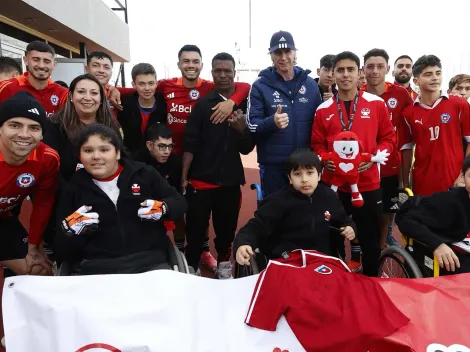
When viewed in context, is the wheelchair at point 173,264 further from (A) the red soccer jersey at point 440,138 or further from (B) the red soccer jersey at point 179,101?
(A) the red soccer jersey at point 440,138

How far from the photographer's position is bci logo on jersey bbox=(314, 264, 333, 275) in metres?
1.72

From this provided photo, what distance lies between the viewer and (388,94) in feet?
10.5

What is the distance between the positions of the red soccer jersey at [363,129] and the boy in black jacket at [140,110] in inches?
50.2

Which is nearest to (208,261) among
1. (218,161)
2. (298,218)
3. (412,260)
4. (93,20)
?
(218,161)

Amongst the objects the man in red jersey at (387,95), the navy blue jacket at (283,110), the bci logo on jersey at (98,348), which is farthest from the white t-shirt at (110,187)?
the man in red jersey at (387,95)

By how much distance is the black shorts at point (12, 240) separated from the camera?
2287 mm

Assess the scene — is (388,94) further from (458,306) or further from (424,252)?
(458,306)

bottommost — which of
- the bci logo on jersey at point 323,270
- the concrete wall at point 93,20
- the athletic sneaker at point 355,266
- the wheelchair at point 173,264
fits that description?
the athletic sneaker at point 355,266

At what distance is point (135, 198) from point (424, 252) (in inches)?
65.4

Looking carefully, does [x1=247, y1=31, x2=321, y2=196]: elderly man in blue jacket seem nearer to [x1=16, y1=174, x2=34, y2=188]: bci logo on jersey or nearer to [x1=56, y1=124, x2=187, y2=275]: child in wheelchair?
[x1=56, y1=124, x2=187, y2=275]: child in wheelchair

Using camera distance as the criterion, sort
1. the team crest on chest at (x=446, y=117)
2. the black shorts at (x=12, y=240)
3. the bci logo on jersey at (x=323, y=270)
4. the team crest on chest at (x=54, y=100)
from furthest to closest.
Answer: the team crest on chest at (x=54, y=100)
the team crest on chest at (x=446, y=117)
the black shorts at (x=12, y=240)
the bci logo on jersey at (x=323, y=270)

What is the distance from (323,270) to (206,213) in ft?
4.66

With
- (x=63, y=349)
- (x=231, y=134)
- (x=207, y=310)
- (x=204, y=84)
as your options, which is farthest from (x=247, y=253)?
(x=204, y=84)

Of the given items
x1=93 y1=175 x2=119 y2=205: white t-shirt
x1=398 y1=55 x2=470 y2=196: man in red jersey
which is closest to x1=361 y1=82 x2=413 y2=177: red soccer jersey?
x1=398 y1=55 x2=470 y2=196: man in red jersey
